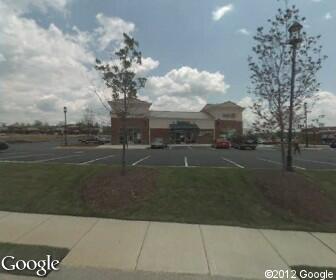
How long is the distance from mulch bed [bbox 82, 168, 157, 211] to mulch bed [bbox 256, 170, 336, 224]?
11.2 ft

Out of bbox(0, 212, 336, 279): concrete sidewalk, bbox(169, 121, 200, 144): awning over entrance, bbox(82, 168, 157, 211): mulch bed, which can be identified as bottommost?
bbox(0, 212, 336, 279): concrete sidewalk

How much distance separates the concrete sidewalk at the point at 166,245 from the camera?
516cm

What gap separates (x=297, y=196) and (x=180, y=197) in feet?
10.5

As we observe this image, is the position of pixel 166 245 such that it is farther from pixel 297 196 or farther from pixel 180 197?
pixel 297 196

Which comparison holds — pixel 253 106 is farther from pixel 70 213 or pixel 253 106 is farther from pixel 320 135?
pixel 320 135

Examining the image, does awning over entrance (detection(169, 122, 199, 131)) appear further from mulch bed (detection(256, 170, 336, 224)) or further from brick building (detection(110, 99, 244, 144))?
mulch bed (detection(256, 170, 336, 224))

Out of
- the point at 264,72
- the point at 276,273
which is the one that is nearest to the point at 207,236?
the point at 276,273

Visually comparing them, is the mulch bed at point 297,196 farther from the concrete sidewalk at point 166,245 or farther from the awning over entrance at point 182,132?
the awning over entrance at point 182,132

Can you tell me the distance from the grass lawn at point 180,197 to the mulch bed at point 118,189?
114 millimetres

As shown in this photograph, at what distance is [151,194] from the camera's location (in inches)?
375

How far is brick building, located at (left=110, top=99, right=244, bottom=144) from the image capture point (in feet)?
185

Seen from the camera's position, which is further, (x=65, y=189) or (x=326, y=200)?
(x=65, y=189)

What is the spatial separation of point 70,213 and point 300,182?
264 inches

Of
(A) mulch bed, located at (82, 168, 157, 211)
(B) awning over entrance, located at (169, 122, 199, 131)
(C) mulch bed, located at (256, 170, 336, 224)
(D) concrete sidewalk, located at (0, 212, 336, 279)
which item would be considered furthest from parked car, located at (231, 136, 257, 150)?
Result: (D) concrete sidewalk, located at (0, 212, 336, 279)
